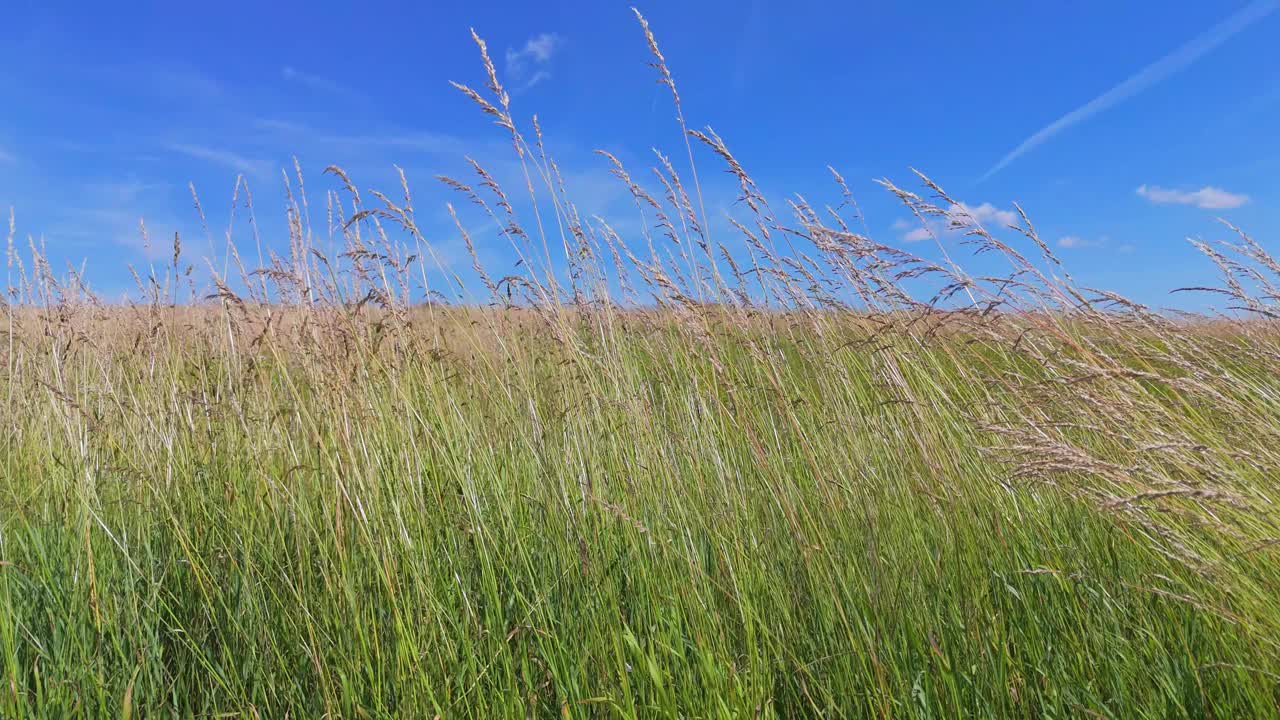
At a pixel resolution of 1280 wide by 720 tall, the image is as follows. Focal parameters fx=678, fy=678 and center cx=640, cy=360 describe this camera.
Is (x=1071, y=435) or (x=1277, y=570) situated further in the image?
(x=1071, y=435)

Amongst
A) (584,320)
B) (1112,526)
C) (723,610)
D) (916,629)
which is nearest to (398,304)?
(584,320)

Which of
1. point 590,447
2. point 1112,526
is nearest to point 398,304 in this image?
point 590,447

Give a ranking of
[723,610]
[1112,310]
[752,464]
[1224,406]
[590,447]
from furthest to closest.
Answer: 1. [1112,310]
2. [590,447]
3. [752,464]
4. [1224,406]
5. [723,610]

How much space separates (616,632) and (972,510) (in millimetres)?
1070

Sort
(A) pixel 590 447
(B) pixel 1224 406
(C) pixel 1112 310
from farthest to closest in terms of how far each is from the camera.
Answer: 1. (C) pixel 1112 310
2. (A) pixel 590 447
3. (B) pixel 1224 406

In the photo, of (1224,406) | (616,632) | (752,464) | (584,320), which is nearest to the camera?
(616,632)

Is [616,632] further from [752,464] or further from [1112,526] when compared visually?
[1112,526]

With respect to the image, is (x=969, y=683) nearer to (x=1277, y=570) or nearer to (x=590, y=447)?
(x=1277, y=570)

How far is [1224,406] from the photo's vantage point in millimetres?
1879

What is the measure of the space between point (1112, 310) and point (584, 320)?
2.18m

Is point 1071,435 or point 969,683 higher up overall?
point 1071,435

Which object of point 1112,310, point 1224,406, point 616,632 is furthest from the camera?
point 1112,310

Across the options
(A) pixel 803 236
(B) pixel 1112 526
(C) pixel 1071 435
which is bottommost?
(B) pixel 1112 526

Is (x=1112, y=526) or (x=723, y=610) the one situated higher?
(x=1112, y=526)
